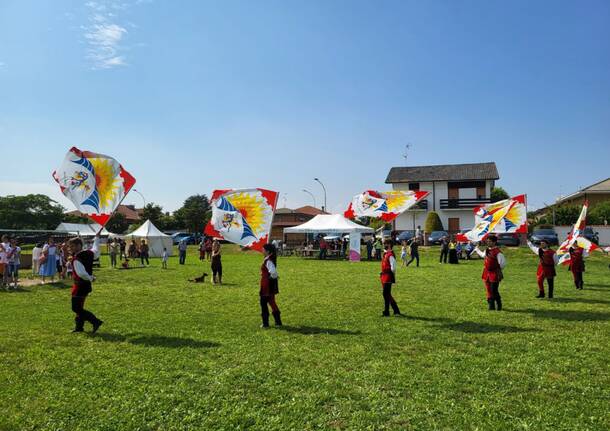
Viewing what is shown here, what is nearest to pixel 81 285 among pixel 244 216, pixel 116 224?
pixel 244 216

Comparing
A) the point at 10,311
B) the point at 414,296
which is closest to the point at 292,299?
the point at 414,296

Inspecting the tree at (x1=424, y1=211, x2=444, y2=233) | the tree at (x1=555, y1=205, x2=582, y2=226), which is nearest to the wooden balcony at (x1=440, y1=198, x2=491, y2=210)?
the tree at (x1=424, y1=211, x2=444, y2=233)

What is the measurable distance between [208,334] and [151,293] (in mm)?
7523

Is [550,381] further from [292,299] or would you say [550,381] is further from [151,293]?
[151,293]

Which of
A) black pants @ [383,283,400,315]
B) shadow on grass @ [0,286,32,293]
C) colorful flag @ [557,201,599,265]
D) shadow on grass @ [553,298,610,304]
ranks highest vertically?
colorful flag @ [557,201,599,265]

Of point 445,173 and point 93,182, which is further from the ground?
point 445,173

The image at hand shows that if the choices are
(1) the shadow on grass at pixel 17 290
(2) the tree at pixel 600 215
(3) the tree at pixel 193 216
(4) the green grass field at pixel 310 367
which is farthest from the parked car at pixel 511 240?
(3) the tree at pixel 193 216

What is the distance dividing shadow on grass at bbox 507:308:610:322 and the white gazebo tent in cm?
2065

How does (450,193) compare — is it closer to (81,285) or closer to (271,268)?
(271,268)

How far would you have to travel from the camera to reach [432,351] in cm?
811

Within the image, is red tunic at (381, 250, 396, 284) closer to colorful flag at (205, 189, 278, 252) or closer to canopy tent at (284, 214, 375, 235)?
colorful flag at (205, 189, 278, 252)

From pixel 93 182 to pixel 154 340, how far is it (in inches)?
197

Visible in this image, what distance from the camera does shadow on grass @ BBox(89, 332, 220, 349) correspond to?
8625 millimetres

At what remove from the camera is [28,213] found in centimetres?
7994
